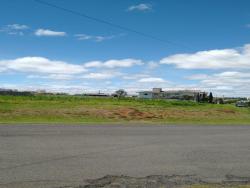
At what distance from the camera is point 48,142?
1416 cm

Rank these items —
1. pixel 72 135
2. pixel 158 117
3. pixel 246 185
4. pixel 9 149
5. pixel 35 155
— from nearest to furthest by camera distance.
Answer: pixel 246 185, pixel 35 155, pixel 9 149, pixel 72 135, pixel 158 117

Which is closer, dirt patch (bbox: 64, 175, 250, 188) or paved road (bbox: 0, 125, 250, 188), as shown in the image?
dirt patch (bbox: 64, 175, 250, 188)

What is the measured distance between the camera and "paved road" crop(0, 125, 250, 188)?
9.14 metres

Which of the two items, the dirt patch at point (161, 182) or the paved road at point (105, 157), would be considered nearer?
the dirt patch at point (161, 182)

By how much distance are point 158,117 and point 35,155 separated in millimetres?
26452

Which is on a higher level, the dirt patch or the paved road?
the paved road

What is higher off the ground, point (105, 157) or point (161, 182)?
point (105, 157)

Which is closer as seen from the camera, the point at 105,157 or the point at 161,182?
the point at 161,182

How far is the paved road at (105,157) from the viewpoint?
30.0 feet

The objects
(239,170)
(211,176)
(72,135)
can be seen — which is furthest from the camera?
(72,135)

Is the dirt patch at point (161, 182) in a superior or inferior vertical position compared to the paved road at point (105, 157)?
inferior

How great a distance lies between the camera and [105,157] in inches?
453

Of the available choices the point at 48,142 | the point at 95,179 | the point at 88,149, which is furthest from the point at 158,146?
the point at 95,179

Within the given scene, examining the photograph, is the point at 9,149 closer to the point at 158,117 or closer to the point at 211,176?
the point at 211,176
